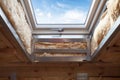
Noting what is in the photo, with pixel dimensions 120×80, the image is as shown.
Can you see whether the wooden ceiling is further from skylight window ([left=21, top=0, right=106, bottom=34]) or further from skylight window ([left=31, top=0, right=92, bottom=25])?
skylight window ([left=31, top=0, right=92, bottom=25])

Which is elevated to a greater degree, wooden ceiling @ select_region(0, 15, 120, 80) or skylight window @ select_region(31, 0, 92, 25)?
skylight window @ select_region(31, 0, 92, 25)

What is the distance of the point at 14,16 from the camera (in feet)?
5.64

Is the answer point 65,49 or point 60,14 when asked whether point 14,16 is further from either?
point 65,49

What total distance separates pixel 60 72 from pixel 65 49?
376 millimetres

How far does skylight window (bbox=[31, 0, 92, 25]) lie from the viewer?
227 centimetres

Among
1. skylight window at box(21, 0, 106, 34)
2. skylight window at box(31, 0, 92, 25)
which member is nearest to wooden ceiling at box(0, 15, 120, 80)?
skylight window at box(21, 0, 106, 34)

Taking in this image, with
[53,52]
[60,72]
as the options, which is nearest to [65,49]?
[53,52]

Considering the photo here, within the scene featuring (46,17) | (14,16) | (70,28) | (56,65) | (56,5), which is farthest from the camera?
(56,65)

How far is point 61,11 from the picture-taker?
2.41 meters

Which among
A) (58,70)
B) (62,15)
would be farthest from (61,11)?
(58,70)

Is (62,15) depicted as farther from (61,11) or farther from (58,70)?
(58,70)

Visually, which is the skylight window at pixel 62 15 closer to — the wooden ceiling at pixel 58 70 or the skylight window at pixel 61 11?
the skylight window at pixel 61 11

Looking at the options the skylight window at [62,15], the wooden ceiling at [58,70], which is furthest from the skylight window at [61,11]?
the wooden ceiling at [58,70]

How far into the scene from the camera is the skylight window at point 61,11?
7.45ft
